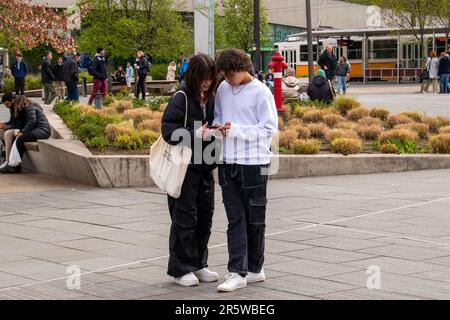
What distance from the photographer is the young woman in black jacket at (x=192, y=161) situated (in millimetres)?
7340

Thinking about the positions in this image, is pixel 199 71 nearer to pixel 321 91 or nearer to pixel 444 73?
pixel 321 91

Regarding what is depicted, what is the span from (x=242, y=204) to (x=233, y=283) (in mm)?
585

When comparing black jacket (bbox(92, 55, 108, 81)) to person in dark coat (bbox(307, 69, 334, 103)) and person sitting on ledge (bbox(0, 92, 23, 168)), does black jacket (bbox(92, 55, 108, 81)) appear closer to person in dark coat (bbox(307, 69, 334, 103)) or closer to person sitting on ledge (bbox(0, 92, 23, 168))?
person in dark coat (bbox(307, 69, 334, 103))

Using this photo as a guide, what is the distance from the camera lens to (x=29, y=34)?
1775 cm

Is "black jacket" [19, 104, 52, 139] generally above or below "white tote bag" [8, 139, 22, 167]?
above

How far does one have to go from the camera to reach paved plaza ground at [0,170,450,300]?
7.25m

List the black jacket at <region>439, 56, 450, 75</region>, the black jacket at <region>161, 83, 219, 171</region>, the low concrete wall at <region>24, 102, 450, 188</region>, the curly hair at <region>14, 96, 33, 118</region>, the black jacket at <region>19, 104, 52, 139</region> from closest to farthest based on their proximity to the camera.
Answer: the black jacket at <region>161, 83, 219, 171</region>, the low concrete wall at <region>24, 102, 450, 188</region>, the black jacket at <region>19, 104, 52, 139</region>, the curly hair at <region>14, 96, 33, 118</region>, the black jacket at <region>439, 56, 450, 75</region>

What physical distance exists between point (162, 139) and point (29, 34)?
35.7 feet

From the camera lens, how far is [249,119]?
730 cm

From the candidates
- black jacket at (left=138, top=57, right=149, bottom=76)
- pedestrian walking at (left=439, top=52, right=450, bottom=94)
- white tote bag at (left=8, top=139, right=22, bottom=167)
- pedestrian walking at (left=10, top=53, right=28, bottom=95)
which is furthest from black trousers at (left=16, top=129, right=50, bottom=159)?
pedestrian walking at (left=439, top=52, right=450, bottom=94)

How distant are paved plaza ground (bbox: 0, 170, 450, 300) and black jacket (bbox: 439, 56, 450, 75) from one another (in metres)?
24.6

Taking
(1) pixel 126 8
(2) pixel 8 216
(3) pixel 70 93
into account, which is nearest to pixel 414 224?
(2) pixel 8 216

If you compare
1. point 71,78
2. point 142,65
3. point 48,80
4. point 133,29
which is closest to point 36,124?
point 71,78

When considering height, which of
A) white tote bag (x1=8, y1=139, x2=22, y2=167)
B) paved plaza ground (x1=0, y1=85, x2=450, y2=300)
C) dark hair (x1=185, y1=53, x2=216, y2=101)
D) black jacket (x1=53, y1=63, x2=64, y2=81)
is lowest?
paved plaza ground (x1=0, y1=85, x2=450, y2=300)
